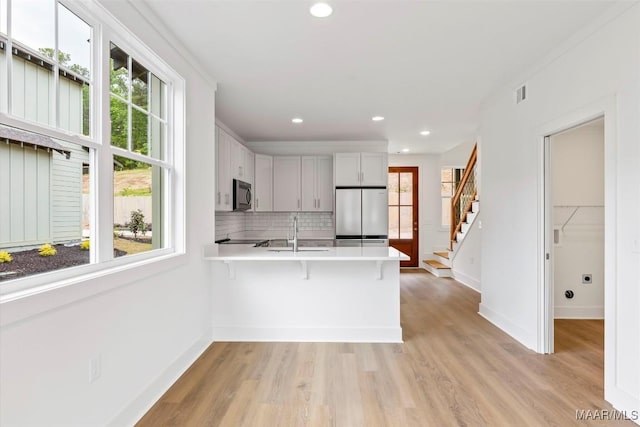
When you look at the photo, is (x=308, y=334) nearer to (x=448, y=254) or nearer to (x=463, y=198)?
(x=448, y=254)

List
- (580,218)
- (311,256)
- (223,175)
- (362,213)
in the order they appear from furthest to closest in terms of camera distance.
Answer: (362,213) < (223,175) < (580,218) < (311,256)

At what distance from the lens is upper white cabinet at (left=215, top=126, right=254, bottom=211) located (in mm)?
4258

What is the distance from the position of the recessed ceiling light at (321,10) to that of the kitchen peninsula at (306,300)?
2087 millimetres

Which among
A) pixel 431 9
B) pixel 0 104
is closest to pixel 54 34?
pixel 0 104

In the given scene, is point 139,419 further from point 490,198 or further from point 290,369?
point 490,198

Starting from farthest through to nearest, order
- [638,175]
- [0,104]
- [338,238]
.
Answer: [338,238], [638,175], [0,104]

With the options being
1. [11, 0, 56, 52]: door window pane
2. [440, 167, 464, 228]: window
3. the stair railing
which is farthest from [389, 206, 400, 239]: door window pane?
[11, 0, 56, 52]: door window pane

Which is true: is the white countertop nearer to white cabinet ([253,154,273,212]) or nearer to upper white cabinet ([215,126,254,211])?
upper white cabinet ([215,126,254,211])

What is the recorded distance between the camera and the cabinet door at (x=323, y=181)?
6117mm

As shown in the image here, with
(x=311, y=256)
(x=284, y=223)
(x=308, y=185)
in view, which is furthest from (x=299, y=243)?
(x=311, y=256)

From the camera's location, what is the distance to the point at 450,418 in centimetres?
215

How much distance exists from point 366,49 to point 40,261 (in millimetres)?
2535

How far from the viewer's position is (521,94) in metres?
3.43

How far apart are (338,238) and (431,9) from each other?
4.14m
